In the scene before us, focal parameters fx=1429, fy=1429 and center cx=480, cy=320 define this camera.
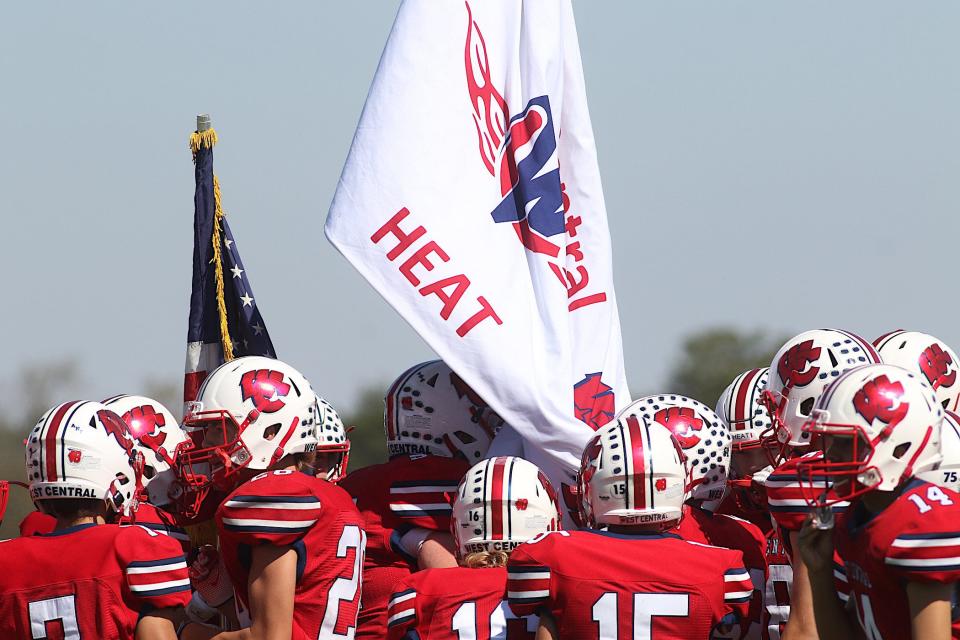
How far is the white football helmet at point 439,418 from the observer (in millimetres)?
6816

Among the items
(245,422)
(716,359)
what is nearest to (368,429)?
(716,359)

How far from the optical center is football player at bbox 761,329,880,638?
504cm

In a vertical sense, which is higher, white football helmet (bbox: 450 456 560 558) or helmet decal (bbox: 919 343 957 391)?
helmet decal (bbox: 919 343 957 391)

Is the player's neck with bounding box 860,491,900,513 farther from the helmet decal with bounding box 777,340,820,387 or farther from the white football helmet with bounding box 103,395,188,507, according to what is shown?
the white football helmet with bounding box 103,395,188,507

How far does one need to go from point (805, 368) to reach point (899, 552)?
1644 mm

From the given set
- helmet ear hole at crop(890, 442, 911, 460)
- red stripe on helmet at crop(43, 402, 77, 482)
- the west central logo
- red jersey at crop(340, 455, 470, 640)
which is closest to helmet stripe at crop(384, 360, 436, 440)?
red jersey at crop(340, 455, 470, 640)

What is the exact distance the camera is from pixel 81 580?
16.3 ft

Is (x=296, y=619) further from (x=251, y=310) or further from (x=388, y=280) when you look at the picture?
(x=251, y=310)

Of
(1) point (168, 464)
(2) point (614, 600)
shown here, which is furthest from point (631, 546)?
(1) point (168, 464)

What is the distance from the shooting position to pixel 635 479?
16.7ft

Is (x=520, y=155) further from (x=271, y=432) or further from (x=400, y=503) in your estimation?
(x=271, y=432)

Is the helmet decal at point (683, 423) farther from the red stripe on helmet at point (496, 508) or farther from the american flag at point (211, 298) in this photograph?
the american flag at point (211, 298)

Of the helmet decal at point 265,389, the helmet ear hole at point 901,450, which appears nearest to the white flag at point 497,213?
the helmet decal at point 265,389

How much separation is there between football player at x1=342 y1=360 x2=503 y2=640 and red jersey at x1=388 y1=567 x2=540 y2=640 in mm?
671
